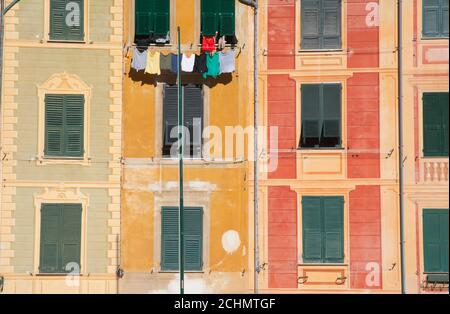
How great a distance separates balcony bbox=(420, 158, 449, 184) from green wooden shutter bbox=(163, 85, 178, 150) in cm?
699

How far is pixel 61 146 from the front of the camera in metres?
34.7

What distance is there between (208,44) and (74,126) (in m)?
4.39

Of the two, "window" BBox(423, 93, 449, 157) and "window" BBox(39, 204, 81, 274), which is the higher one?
"window" BBox(423, 93, 449, 157)

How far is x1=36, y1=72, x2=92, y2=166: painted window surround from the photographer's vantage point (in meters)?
34.6

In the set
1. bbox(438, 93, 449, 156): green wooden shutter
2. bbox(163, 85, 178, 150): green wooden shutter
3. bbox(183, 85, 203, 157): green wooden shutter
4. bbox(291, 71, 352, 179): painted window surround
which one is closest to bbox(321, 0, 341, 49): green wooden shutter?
bbox(291, 71, 352, 179): painted window surround

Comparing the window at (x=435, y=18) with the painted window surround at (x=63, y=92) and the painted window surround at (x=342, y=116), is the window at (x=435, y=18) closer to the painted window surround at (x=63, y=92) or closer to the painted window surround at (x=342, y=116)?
the painted window surround at (x=342, y=116)

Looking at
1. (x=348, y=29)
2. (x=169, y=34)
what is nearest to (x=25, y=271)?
(x=169, y=34)

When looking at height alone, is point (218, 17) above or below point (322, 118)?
above

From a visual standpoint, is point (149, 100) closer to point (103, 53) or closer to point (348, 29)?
point (103, 53)

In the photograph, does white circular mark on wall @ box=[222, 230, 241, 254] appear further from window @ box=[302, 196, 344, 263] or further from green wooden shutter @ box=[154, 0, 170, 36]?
green wooden shutter @ box=[154, 0, 170, 36]

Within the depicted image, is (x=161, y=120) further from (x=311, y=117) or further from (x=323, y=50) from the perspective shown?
(x=323, y=50)

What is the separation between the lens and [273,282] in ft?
113

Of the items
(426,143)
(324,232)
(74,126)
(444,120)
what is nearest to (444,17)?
(444,120)
